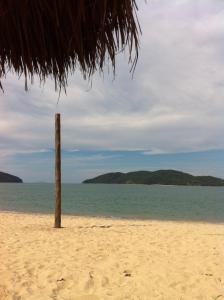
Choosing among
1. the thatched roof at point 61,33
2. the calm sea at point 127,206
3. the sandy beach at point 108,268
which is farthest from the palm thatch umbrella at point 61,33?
the calm sea at point 127,206

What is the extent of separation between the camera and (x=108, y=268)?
6332mm

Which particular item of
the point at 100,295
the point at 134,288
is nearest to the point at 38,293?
the point at 100,295

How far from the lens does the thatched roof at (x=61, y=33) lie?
1.92m

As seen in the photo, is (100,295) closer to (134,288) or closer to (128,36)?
(134,288)

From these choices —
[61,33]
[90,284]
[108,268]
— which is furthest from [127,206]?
[61,33]

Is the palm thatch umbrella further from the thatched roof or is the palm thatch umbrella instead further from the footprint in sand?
the footprint in sand

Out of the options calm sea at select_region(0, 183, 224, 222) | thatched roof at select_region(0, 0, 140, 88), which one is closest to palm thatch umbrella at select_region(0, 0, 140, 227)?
thatched roof at select_region(0, 0, 140, 88)

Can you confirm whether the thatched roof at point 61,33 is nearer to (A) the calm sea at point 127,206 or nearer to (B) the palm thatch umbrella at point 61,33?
(B) the palm thatch umbrella at point 61,33

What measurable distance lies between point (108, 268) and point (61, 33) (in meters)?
4.78

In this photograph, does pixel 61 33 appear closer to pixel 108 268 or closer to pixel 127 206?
pixel 108 268

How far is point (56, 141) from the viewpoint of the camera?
10.4 metres

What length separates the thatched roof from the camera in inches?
75.8

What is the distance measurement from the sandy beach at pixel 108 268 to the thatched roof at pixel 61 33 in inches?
127

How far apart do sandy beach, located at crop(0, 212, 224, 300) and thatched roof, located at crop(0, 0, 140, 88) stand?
3.22 metres
